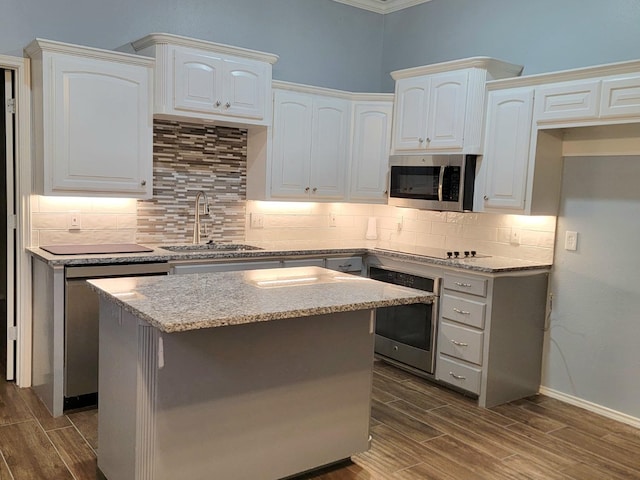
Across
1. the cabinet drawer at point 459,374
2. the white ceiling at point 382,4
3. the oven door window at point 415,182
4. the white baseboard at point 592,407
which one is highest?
the white ceiling at point 382,4

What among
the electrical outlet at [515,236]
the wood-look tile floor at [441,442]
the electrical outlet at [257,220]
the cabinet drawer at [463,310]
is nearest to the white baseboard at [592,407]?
the wood-look tile floor at [441,442]

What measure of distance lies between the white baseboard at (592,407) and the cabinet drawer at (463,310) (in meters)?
0.82

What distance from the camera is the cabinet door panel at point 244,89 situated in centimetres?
409

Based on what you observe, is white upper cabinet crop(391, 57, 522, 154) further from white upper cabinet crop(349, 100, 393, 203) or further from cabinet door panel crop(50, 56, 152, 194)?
cabinet door panel crop(50, 56, 152, 194)

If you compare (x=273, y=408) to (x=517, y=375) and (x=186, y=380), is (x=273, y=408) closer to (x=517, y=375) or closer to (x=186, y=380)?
(x=186, y=380)

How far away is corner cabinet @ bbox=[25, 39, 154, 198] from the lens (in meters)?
3.48

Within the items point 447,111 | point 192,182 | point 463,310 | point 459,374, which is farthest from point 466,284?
point 192,182

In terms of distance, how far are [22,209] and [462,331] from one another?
3068 millimetres

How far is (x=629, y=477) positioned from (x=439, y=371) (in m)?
1.41

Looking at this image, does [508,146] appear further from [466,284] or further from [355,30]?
[355,30]

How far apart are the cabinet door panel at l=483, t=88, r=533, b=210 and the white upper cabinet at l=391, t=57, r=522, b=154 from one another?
102 mm

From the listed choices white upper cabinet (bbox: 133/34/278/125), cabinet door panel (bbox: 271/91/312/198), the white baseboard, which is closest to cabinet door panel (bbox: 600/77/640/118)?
the white baseboard

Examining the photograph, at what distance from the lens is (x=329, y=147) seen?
15.7 feet

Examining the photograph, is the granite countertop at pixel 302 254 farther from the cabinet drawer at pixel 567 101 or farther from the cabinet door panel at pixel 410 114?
the cabinet drawer at pixel 567 101
